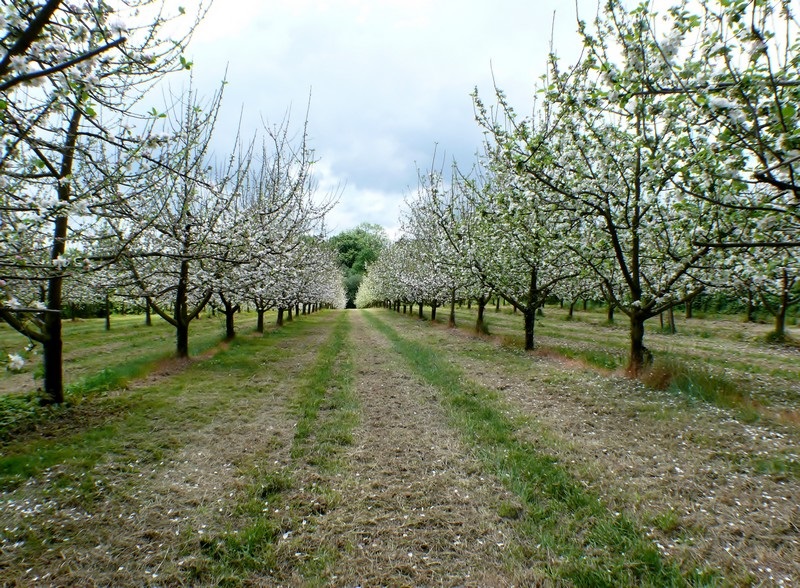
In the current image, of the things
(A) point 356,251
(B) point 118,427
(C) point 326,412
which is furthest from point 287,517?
(A) point 356,251

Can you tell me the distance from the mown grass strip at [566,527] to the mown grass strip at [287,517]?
2.22m

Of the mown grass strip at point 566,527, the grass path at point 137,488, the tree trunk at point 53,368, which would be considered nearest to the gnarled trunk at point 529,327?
the mown grass strip at point 566,527

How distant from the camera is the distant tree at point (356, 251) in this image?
10706 centimetres

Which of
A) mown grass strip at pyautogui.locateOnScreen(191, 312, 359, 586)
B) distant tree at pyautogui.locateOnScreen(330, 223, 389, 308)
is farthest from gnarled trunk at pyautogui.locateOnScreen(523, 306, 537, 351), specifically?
distant tree at pyautogui.locateOnScreen(330, 223, 389, 308)

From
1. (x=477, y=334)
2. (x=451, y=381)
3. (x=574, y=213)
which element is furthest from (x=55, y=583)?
(x=477, y=334)

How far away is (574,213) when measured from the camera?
1092 cm

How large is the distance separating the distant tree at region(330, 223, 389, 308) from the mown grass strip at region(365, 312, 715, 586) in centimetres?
9919

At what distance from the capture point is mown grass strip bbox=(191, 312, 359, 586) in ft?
13.1

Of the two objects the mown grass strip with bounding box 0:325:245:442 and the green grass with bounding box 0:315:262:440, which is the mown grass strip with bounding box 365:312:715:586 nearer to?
the mown grass strip with bounding box 0:325:245:442

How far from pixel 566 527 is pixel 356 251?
384 feet

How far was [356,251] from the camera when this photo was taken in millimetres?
119688

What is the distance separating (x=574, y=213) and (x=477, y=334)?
42.1 feet

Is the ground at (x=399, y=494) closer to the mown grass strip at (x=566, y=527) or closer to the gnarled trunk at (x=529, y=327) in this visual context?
the mown grass strip at (x=566, y=527)

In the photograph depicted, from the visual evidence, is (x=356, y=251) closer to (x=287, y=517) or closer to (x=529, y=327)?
(x=529, y=327)
